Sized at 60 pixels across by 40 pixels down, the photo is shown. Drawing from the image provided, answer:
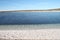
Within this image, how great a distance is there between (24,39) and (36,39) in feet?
2.26

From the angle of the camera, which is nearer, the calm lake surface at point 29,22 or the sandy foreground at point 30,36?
the sandy foreground at point 30,36

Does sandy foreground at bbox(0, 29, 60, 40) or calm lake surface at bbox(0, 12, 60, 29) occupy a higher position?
sandy foreground at bbox(0, 29, 60, 40)

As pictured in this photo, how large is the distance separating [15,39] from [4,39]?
0.65 m

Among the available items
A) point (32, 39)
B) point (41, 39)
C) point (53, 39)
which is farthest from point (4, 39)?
point (53, 39)

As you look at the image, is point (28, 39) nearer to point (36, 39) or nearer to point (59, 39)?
point (36, 39)

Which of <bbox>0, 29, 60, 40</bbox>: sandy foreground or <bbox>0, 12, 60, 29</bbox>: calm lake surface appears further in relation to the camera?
<bbox>0, 12, 60, 29</bbox>: calm lake surface

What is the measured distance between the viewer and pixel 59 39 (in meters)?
6.52

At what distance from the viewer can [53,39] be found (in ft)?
21.5

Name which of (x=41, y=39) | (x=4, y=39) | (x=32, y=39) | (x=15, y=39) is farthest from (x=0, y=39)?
(x=41, y=39)

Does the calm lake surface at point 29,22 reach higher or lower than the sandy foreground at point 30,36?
lower

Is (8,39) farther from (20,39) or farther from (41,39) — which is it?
(41,39)

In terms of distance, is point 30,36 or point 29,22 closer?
point 30,36

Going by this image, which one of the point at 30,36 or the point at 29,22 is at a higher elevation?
the point at 30,36

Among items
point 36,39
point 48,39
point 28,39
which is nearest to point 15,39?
point 28,39
